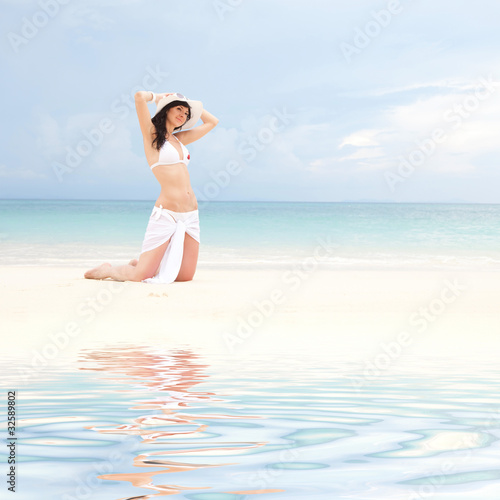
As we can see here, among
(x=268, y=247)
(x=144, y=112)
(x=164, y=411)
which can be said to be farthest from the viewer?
(x=268, y=247)

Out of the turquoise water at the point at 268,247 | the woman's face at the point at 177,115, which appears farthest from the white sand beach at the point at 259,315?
the turquoise water at the point at 268,247

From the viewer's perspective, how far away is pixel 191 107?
7.99 metres

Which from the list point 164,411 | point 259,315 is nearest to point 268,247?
point 259,315

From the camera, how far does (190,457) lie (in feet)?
7.59

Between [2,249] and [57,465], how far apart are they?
14952 millimetres

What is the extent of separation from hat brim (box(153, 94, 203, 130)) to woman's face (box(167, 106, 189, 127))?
0.10 meters

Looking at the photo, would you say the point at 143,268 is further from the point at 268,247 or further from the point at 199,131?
the point at 268,247

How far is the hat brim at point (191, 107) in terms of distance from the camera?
770 cm

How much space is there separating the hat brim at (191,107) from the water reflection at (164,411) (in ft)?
12.1

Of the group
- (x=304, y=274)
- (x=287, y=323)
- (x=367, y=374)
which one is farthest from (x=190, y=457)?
(x=304, y=274)

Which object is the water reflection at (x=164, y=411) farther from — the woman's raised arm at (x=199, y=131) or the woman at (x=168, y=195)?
the woman's raised arm at (x=199, y=131)

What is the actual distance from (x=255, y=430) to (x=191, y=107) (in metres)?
5.80

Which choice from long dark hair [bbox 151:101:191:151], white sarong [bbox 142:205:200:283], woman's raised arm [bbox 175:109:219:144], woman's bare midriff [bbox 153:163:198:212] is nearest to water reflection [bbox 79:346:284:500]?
A: white sarong [bbox 142:205:200:283]

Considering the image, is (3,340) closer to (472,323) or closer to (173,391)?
(173,391)
